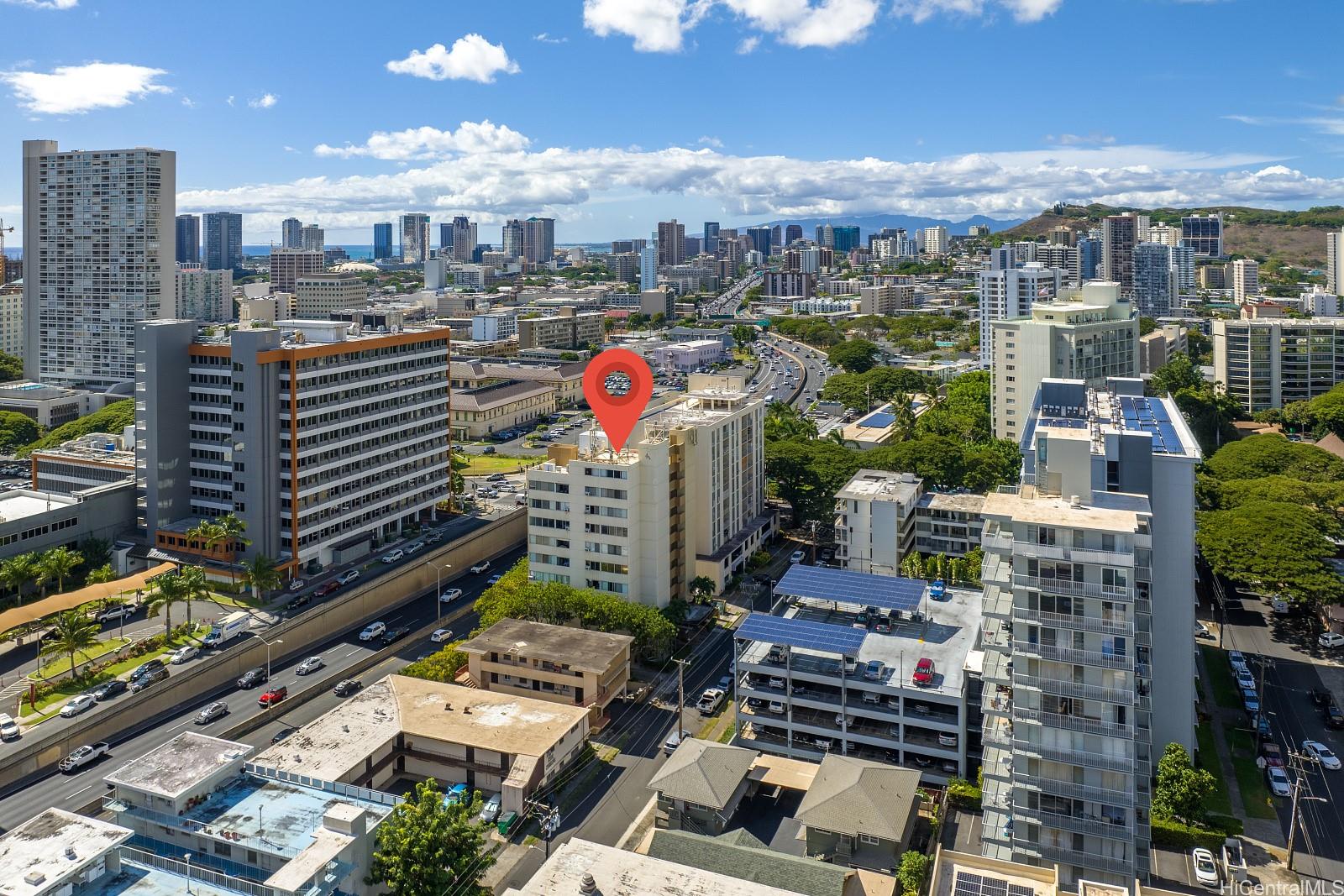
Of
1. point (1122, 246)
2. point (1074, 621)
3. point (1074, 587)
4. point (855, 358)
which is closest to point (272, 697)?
point (1074, 621)

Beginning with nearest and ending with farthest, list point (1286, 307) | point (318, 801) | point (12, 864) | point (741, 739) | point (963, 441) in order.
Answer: point (12, 864) < point (318, 801) < point (741, 739) < point (963, 441) < point (1286, 307)

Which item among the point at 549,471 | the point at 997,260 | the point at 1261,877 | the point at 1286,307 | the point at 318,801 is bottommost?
the point at 1261,877

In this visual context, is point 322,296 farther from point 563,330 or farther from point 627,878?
point 627,878

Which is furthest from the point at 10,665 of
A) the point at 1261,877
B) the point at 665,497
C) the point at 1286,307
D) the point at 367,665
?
the point at 1286,307

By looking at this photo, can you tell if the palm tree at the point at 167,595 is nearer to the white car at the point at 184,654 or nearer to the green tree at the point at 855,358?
the white car at the point at 184,654

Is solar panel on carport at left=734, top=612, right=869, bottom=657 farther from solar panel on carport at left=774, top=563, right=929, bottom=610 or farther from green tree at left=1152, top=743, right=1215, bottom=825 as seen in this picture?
green tree at left=1152, top=743, right=1215, bottom=825

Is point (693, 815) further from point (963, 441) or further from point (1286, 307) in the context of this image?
point (1286, 307)

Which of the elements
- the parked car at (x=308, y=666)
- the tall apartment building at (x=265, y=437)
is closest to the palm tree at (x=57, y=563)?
the tall apartment building at (x=265, y=437)
